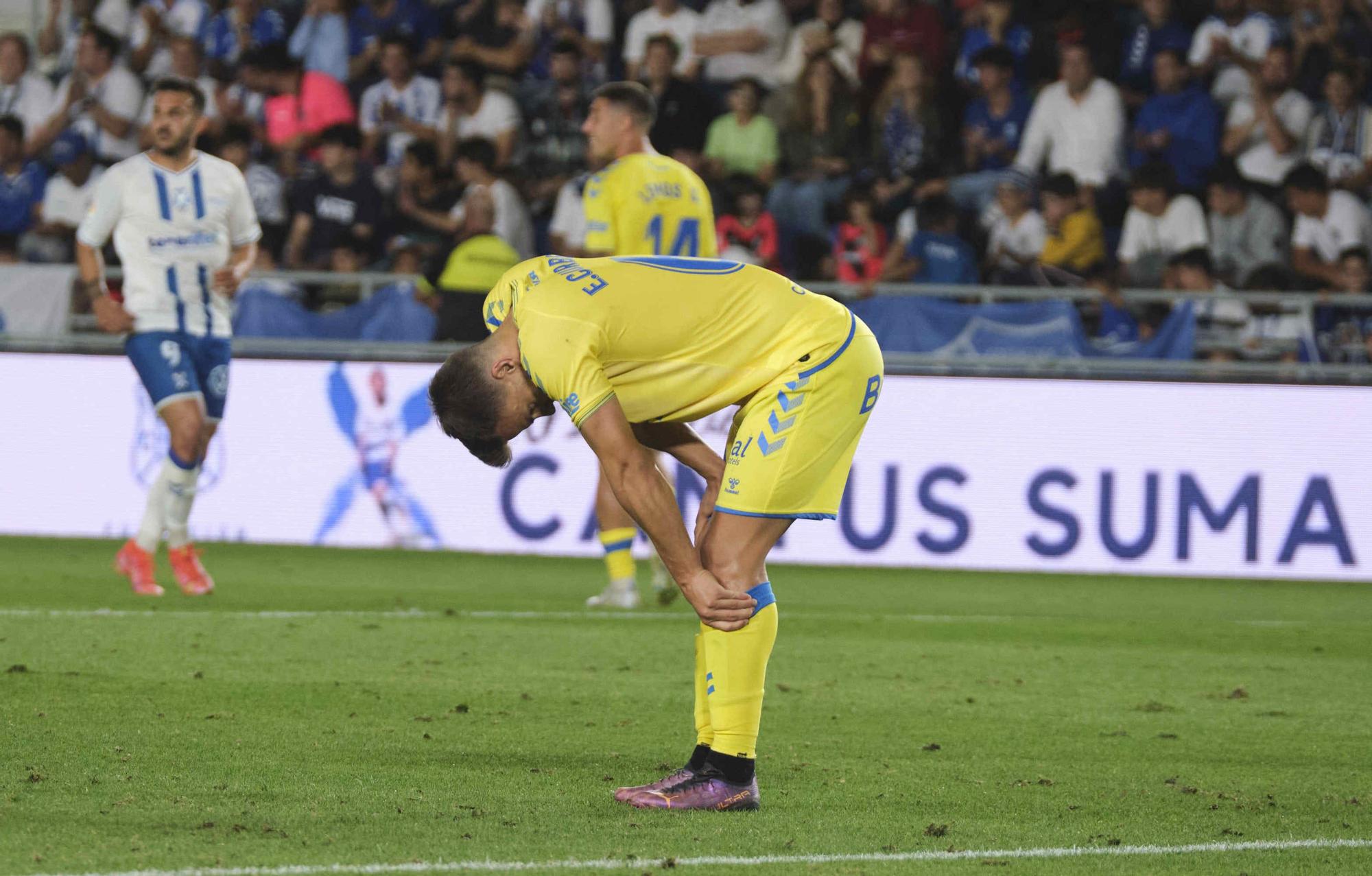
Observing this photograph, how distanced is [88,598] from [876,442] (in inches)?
205

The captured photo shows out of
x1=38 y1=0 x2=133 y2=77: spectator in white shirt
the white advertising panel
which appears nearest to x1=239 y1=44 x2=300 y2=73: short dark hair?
x1=38 y1=0 x2=133 y2=77: spectator in white shirt

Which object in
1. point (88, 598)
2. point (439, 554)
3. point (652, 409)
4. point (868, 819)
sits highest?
point (652, 409)

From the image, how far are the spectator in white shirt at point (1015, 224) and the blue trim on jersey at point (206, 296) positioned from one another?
6.66 m

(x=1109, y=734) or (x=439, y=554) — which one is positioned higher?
(x=1109, y=734)

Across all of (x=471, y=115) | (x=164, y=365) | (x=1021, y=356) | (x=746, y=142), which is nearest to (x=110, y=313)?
(x=164, y=365)

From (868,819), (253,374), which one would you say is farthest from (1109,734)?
(253,374)

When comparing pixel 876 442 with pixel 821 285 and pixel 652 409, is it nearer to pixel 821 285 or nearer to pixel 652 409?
pixel 821 285

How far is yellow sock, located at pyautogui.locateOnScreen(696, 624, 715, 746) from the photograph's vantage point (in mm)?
4984

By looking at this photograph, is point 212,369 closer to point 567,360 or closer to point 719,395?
point 719,395

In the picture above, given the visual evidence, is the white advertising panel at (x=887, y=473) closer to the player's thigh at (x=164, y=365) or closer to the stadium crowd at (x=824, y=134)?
the stadium crowd at (x=824, y=134)

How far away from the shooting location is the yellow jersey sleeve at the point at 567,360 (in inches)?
179

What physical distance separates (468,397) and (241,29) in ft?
46.6

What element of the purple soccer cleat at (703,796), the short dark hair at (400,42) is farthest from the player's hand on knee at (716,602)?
the short dark hair at (400,42)

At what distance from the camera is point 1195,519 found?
12.1m
